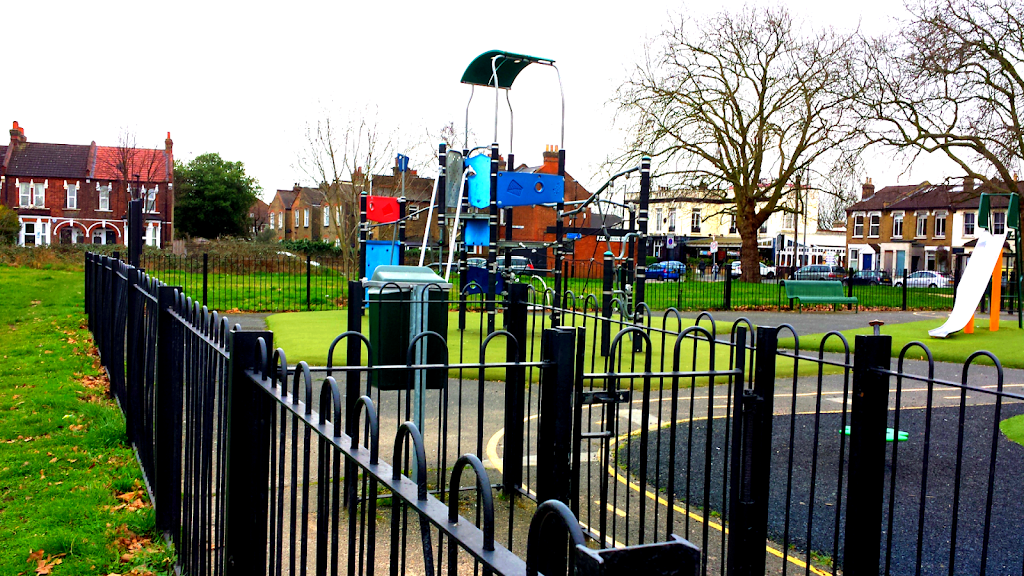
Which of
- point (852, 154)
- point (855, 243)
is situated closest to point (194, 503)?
point (852, 154)

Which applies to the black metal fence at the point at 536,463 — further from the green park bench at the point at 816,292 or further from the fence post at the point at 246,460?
the green park bench at the point at 816,292

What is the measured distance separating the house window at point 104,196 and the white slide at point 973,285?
5388cm

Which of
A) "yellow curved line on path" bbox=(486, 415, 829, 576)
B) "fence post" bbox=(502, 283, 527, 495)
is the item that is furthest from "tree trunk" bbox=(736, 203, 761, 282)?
"fence post" bbox=(502, 283, 527, 495)

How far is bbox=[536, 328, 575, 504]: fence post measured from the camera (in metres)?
2.99

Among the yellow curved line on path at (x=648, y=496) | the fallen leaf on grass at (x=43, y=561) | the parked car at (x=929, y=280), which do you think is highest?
the parked car at (x=929, y=280)

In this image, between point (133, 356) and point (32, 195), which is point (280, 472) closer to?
point (133, 356)

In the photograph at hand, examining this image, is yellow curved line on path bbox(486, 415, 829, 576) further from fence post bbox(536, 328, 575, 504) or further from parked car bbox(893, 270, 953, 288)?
parked car bbox(893, 270, 953, 288)

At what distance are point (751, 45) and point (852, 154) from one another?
19.8 ft

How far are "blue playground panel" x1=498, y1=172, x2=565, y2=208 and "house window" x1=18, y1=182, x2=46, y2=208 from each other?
52.7 m

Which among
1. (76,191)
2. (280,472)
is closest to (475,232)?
(280,472)

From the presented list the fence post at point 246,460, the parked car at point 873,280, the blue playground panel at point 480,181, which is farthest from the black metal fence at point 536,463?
the parked car at point 873,280

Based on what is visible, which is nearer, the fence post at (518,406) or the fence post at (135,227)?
the fence post at (518,406)

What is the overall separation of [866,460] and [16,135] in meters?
63.7

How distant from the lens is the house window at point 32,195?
53156mm
